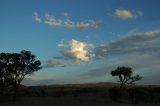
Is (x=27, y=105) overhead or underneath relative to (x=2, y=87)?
underneath

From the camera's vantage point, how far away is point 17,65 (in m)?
79.8

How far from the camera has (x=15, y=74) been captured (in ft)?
262

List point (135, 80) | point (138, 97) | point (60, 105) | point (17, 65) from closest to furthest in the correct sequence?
point (60, 105), point (138, 97), point (17, 65), point (135, 80)

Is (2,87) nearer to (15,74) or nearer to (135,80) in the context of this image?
(15,74)

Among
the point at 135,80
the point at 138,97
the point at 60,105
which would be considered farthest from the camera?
the point at 135,80

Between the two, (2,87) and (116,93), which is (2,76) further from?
(116,93)

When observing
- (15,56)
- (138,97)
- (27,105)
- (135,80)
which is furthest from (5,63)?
(135,80)

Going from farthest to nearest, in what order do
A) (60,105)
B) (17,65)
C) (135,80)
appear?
(135,80) < (17,65) < (60,105)

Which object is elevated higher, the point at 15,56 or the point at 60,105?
the point at 15,56

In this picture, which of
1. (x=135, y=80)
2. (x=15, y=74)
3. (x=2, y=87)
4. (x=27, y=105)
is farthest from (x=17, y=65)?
(x=135, y=80)

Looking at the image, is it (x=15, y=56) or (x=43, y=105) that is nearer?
(x=43, y=105)

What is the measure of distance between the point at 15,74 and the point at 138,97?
1080 inches

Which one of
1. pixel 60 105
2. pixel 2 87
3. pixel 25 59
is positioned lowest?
pixel 60 105

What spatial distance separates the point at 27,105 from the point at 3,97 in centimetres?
2405
